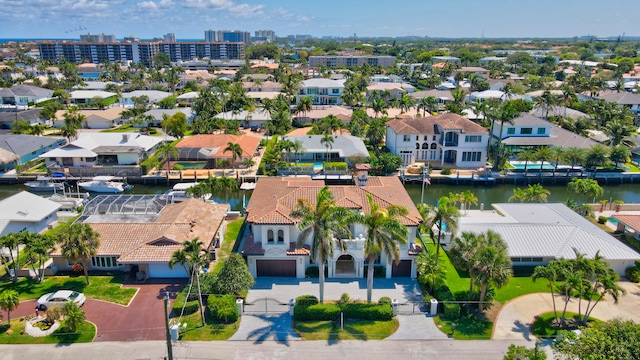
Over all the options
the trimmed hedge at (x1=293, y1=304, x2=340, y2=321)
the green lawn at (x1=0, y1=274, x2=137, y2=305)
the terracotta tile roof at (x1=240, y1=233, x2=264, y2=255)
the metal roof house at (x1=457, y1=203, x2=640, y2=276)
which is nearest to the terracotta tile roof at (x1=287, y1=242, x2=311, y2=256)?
the terracotta tile roof at (x1=240, y1=233, x2=264, y2=255)

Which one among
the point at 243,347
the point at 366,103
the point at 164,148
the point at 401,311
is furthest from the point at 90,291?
the point at 366,103

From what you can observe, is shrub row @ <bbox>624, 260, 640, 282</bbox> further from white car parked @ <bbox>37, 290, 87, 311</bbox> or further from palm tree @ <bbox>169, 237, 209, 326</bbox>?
white car parked @ <bbox>37, 290, 87, 311</bbox>

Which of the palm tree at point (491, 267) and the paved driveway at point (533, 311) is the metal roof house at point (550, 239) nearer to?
the paved driveway at point (533, 311)

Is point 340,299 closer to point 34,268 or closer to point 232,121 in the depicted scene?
point 34,268

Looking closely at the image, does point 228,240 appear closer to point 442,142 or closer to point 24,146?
point 442,142

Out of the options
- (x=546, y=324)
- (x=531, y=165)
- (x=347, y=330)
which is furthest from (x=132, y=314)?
(x=531, y=165)
